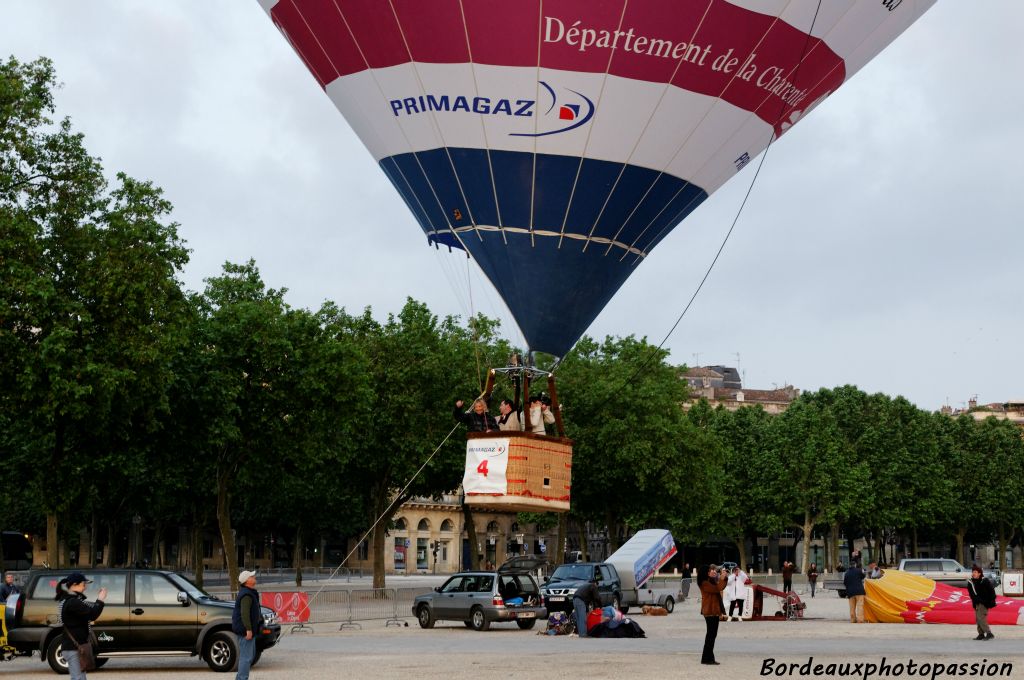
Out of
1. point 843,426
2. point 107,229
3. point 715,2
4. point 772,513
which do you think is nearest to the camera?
point 715,2

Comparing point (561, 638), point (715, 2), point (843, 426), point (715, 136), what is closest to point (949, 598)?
point (561, 638)

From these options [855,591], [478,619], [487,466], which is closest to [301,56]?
[487,466]

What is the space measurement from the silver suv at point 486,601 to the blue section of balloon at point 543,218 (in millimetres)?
8859

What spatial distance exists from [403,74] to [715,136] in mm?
6016

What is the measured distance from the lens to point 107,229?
36938mm

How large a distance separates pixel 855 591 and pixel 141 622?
18.7 metres

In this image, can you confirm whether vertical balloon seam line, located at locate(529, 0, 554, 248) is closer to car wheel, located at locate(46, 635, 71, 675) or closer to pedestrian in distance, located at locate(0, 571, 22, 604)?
car wheel, located at locate(46, 635, 71, 675)

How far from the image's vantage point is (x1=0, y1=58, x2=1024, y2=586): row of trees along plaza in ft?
115

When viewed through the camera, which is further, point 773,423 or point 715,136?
point 773,423

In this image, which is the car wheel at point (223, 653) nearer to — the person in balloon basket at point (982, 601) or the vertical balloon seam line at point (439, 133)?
the vertical balloon seam line at point (439, 133)

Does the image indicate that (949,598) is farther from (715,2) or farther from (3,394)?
(3,394)

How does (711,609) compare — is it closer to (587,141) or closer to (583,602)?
(583,602)

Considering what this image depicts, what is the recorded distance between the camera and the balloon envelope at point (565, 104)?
22.1 metres

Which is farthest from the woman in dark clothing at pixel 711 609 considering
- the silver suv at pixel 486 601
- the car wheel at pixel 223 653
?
the silver suv at pixel 486 601
